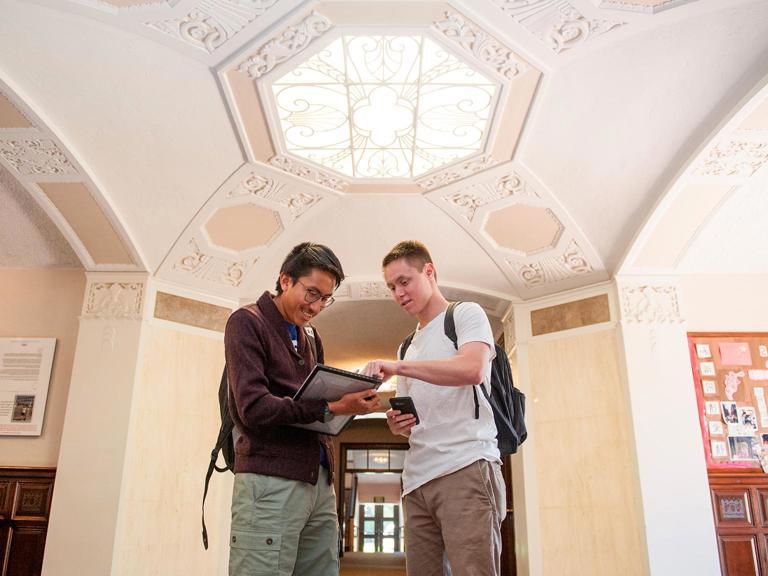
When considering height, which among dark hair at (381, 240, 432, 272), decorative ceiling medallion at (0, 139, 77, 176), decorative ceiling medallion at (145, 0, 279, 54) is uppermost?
decorative ceiling medallion at (145, 0, 279, 54)

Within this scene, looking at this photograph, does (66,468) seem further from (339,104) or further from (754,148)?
(754,148)

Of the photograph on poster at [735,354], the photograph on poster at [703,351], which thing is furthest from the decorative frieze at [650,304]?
the photograph on poster at [735,354]

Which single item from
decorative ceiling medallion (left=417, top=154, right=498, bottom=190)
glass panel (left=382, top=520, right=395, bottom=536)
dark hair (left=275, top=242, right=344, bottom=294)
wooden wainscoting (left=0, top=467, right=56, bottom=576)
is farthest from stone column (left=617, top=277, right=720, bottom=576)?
glass panel (left=382, top=520, right=395, bottom=536)

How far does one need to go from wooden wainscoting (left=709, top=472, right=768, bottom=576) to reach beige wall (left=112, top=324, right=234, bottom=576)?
3970 millimetres

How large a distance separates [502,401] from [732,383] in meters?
4.31

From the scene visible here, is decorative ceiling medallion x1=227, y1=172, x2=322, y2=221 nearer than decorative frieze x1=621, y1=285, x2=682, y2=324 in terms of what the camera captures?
Yes

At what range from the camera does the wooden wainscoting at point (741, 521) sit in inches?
196

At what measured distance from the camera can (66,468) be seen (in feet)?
16.8

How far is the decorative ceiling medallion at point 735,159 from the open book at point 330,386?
365 cm

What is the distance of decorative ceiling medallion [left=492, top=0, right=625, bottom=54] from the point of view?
135 inches

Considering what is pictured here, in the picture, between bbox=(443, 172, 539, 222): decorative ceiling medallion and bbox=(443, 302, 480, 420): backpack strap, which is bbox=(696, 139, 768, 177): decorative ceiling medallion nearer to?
bbox=(443, 172, 539, 222): decorative ceiling medallion

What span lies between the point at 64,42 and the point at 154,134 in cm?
85

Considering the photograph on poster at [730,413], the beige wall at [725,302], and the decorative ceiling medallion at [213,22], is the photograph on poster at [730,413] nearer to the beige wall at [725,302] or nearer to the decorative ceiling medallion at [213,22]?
the beige wall at [725,302]

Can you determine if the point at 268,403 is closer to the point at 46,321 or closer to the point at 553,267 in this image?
the point at 553,267
